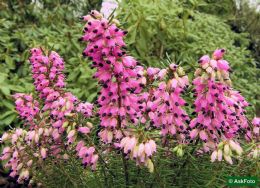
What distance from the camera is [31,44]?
6.27m

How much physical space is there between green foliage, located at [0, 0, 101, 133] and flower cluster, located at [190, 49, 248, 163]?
116 inches

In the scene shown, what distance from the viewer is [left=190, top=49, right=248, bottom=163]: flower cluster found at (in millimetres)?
2544

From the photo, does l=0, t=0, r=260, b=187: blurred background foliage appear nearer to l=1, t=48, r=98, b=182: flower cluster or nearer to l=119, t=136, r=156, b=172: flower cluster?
l=1, t=48, r=98, b=182: flower cluster

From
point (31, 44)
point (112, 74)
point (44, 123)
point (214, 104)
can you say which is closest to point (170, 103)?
point (214, 104)

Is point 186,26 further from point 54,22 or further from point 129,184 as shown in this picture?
point 129,184

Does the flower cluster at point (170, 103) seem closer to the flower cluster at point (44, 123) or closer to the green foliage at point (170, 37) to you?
the flower cluster at point (44, 123)

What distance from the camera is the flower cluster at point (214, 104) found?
8.35 ft

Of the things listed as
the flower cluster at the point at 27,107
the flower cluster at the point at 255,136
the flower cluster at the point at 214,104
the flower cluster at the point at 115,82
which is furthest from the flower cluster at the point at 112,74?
the flower cluster at the point at 27,107

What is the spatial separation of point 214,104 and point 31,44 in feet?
13.6

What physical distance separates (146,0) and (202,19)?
42.4 inches

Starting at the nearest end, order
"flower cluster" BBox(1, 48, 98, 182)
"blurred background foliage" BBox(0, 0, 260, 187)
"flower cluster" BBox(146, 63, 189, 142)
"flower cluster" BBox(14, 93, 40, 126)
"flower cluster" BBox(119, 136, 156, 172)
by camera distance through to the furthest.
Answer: "flower cluster" BBox(119, 136, 156, 172) < "flower cluster" BBox(146, 63, 189, 142) < "flower cluster" BBox(1, 48, 98, 182) < "flower cluster" BBox(14, 93, 40, 126) < "blurred background foliage" BBox(0, 0, 260, 187)

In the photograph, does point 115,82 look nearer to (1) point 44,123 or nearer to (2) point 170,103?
(2) point 170,103

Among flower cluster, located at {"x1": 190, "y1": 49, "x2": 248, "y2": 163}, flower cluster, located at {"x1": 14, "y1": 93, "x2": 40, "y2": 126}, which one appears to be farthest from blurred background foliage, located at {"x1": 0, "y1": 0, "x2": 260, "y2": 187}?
flower cluster, located at {"x1": 190, "y1": 49, "x2": 248, "y2": 163}

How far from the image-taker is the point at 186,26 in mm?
6926
